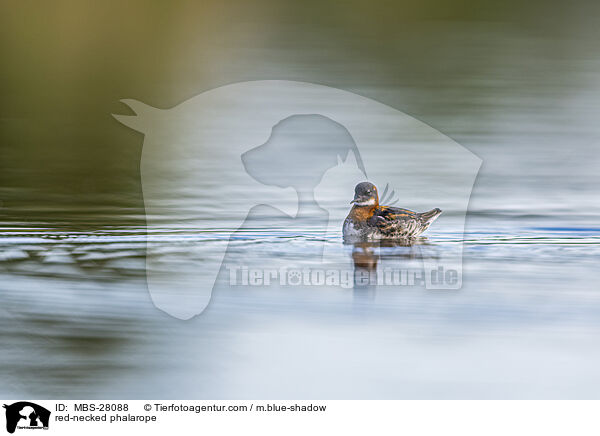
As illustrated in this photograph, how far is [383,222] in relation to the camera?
5.26m

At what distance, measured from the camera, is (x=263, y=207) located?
5.95m

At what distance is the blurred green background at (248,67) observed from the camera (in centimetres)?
728

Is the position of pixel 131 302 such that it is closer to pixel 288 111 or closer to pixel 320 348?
pixel 320 348

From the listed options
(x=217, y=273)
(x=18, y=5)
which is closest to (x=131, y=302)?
(x=217, y=273)
